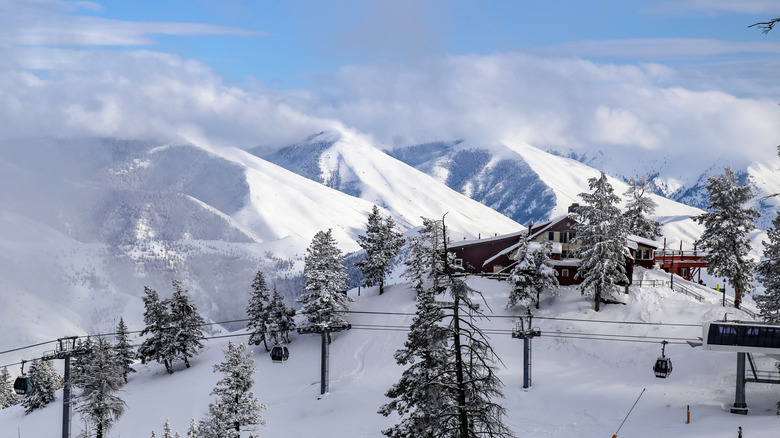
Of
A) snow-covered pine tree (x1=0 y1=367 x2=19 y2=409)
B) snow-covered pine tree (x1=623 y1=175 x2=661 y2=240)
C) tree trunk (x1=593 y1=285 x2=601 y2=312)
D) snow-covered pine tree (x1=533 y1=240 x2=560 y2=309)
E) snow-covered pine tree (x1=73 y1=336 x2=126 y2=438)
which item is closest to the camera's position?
snow-covered pine tree (x1=73 y1=336 x2=126 y2=438)

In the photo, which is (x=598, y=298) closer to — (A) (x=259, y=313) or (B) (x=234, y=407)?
(A) (x=259, y=313)

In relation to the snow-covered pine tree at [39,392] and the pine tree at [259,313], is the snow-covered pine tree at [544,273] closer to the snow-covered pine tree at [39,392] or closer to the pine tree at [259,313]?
the pine tree at [259,313]

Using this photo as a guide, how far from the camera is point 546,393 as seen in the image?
193ft

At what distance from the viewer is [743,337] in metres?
48.8

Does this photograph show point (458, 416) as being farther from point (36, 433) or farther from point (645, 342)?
point (36, 433)

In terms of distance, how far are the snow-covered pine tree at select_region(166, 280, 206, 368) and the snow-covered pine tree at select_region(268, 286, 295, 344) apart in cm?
921

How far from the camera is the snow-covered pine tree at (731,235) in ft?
227

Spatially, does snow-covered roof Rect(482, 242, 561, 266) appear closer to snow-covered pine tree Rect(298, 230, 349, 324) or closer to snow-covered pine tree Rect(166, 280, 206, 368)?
snow-covered pine tree Rect(298, 230, 349, 324)

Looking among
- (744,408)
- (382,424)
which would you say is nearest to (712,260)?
(744,408)

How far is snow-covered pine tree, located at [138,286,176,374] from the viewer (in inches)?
3201

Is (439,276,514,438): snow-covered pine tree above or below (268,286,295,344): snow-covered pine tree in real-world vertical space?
above

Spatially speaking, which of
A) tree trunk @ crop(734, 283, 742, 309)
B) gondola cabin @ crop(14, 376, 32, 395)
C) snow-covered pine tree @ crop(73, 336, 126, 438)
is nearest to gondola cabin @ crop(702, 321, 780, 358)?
tree trunk @ crop(734, 283, 742, 309)

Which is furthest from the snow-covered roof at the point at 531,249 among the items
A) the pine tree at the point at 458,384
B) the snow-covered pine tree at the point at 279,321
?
the pine tree at the point at 458,384

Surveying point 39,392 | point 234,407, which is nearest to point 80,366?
point 234,407
